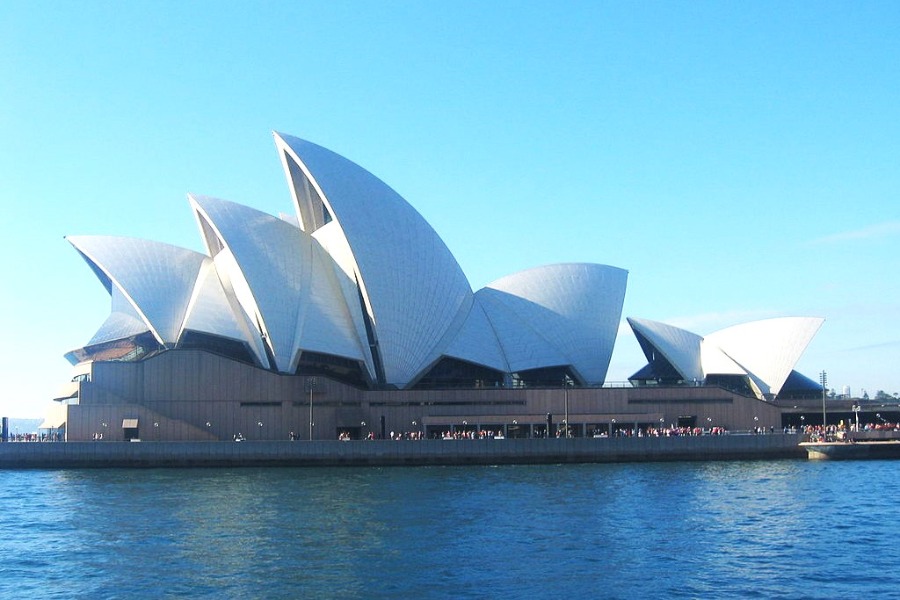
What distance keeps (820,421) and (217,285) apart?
40.7 metres

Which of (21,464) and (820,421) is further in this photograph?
(820,421)

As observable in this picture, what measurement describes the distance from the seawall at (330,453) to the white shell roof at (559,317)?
34.3ft

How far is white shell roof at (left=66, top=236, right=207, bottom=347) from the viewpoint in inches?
2199

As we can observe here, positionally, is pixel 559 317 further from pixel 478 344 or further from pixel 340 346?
pixel 340 346

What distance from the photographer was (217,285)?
57406 mm

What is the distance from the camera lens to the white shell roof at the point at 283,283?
54.7 metres

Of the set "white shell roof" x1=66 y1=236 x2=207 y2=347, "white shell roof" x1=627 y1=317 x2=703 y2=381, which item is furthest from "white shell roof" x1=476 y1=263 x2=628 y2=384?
"white shell roof" x1=66 y1=236 x2=207 y2=347

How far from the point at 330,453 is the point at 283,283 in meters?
10.6

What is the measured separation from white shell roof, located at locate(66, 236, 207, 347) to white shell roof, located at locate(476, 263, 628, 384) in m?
19.2

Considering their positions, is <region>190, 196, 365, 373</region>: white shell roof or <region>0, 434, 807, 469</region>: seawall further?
<region>190, 196, 365, 373</region>: white shell roof

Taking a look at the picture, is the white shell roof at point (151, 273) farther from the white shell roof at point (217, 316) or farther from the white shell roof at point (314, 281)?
the white shell roof at point (217, 316)

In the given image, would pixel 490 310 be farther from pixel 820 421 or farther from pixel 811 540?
pixel 811 540

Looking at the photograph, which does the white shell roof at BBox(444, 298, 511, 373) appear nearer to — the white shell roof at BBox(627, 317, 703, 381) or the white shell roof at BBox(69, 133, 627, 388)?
the white shell roof at BBox(69, 133, 627, 388)

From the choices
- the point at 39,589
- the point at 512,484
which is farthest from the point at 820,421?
the point at 39,589
